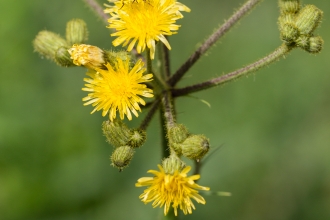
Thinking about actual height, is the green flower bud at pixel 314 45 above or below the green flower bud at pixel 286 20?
below

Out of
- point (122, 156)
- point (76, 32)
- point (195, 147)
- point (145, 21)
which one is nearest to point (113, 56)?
point (145, 21)

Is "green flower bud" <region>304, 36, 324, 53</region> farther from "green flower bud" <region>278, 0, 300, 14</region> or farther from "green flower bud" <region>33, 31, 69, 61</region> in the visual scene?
"green flower bud" <region>33, 31, 69, 61</region>

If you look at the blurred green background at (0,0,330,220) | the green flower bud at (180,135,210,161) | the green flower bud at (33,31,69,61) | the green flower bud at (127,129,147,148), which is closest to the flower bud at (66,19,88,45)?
the green flower bud at (33,31,69,61)

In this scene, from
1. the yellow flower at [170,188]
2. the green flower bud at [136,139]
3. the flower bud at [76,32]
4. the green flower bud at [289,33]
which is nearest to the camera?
the yellow flower at [170,188]

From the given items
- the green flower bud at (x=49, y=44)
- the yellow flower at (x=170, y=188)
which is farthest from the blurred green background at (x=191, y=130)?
the yellow flower at (x=170, y=188)

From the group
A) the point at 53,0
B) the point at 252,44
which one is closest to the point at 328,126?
the point at 252,44

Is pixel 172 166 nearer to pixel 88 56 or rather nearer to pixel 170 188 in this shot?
pixel 170 188

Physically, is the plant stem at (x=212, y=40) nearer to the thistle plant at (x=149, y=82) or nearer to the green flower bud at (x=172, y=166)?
the thistle plant at (x=149, y=82)

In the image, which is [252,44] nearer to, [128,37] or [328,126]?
[328,126]
